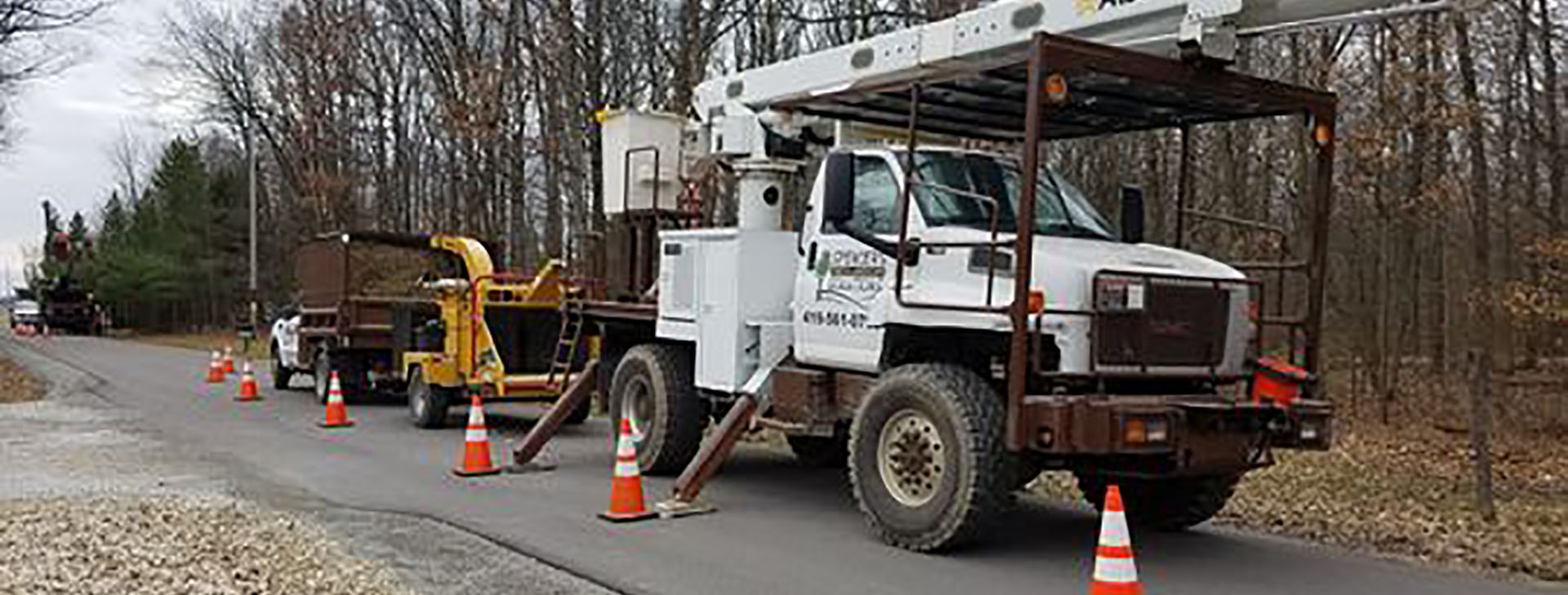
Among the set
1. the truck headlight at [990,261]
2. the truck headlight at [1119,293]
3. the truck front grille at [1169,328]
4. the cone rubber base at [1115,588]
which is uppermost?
the truck headlight at [990,261]

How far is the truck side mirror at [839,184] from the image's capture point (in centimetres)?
855

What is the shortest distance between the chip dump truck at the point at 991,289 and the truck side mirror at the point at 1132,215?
0.02 m

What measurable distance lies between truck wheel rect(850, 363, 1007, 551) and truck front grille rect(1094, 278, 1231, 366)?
758 millimetres

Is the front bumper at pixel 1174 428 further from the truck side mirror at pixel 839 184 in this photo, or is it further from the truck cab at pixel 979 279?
the truck side mirror at pixel 839 184

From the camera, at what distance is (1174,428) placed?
7176 mm

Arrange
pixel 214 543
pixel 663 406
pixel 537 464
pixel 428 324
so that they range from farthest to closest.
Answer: pixel 428 324, pixel 537 464, pixel 663 406, pixel 214 543

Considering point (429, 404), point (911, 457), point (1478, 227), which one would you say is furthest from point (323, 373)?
point (1478, 227)

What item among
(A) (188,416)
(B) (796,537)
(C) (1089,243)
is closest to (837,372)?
(B) (796,537)

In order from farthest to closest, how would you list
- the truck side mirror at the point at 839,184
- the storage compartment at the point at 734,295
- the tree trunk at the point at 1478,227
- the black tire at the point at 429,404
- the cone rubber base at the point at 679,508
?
1. the black tire at the point at 429,404
2. the tree trunk at the point at 1478,227
3. the storage compartment at the point at 734,295
4. the cone rubber base at the point at 679,508
5. the truck side mirror at the point at 839,184

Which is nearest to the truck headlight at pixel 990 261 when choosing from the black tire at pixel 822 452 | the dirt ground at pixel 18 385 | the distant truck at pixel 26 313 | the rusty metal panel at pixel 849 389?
the rusty metal panel at pixel 849 389

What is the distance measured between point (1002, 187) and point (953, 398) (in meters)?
1.89

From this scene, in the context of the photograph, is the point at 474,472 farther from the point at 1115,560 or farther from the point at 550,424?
the point at 1115,560

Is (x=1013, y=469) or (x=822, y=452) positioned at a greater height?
(x=1013, y=469)

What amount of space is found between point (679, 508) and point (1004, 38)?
398cm
